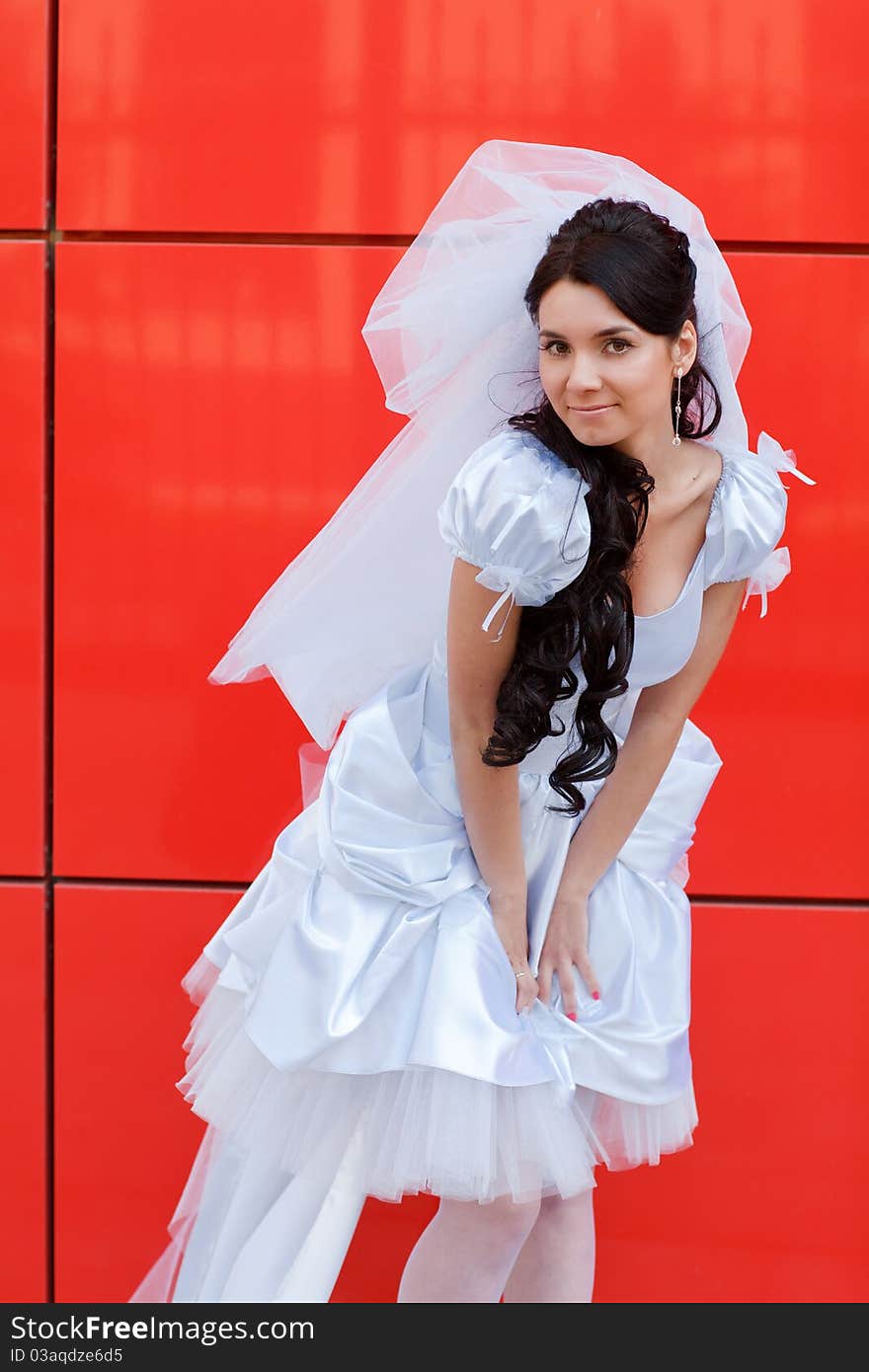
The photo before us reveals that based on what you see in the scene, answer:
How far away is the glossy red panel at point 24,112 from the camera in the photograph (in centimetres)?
210

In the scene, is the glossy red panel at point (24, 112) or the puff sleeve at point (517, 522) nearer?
the puff sleeve at point (517, 522)

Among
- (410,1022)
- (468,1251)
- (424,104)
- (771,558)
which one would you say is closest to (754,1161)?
(468,1251)

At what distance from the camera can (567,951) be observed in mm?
1609

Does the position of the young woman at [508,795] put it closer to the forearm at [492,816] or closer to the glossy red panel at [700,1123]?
the forearm at [492,816]

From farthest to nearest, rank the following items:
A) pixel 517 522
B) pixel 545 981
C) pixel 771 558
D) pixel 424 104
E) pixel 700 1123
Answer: pixel 700 1123
pixel 424 104
pixel 771 558
pixel 545 981
pixel 517 522

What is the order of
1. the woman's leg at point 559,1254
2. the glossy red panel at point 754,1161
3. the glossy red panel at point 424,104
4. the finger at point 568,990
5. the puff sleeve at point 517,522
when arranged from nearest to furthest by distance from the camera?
the puff sleeve at point 517,522 < the finger at point 568,990 < the woman's leg at point 559,1254 < the glossy red panel at point 424,104 < the glossy red panel at point 754,1161

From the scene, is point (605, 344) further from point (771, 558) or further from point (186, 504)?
point (186, 504)

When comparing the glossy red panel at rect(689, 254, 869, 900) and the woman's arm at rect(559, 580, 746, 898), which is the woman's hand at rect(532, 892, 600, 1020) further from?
the glossy red panel at rect(689, 254, 869, 900)

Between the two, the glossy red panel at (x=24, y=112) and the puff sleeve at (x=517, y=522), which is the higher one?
the glossy red panel at (x=24, y=112)

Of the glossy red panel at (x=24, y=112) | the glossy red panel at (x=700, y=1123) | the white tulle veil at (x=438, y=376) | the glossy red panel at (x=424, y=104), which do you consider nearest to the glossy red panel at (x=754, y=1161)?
the glossy red panel at (x=700, y=1123)

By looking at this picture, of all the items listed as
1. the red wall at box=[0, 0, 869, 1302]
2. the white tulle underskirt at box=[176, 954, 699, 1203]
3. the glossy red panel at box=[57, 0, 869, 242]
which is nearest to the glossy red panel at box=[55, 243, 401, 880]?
the red wall at box=[0, 0, 869, 1302]

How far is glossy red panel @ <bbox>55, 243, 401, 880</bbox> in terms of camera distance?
212 centimetres

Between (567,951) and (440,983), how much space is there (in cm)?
18

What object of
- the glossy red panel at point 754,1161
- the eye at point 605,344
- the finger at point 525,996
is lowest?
the glossy red panel at point 754,1161
